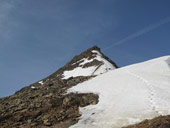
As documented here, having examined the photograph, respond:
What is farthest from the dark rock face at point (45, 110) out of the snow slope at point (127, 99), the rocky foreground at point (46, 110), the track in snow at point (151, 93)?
the track in snow at point (151, 93)

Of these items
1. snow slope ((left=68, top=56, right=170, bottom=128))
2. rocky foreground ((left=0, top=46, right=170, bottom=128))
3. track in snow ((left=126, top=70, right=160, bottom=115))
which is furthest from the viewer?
rocky foreground ((left=0, top=46, right=170, bottom=128))

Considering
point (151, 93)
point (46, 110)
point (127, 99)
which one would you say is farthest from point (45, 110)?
point (151, 93)

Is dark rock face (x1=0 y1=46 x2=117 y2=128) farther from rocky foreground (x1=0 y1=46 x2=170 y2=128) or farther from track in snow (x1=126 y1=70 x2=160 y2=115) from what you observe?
track in snow (x1=126 y1=70 x2=160 y2=115)

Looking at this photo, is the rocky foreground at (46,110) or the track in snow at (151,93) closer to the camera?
the track in snow at (151,93)

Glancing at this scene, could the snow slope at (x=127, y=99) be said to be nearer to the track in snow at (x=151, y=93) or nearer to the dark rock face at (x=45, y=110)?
the track in snow at (x=151, y=93)

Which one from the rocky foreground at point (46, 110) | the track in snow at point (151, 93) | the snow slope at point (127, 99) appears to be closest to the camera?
the snow slope at point (127, 99)

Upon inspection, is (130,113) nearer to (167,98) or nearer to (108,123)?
(108,123)

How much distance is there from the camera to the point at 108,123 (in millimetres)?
10953

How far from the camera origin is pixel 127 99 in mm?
14891

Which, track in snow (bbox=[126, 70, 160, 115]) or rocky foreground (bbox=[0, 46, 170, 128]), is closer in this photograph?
track in snow (bbox=[126, 70, 160, 115])

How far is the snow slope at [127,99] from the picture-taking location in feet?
37.2

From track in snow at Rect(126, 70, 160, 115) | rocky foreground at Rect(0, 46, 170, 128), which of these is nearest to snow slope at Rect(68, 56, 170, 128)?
track in snow at Rect(126, 70, 160, 115)

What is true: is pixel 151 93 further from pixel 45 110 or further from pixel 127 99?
pixel 45 110

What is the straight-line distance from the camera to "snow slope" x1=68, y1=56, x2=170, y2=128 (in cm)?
1133
